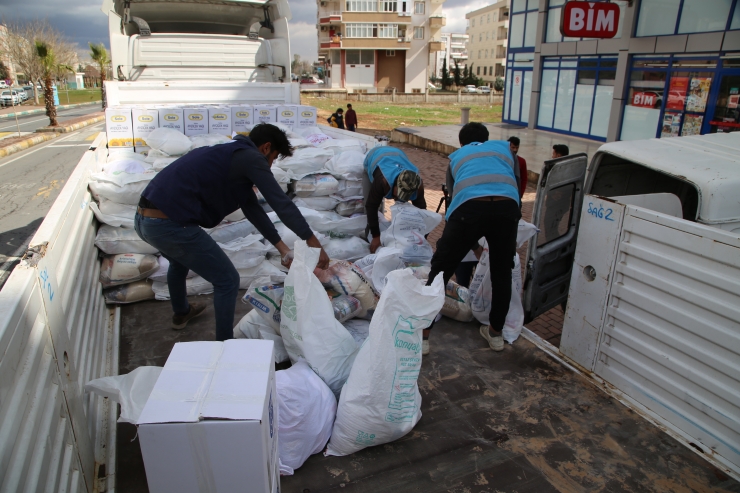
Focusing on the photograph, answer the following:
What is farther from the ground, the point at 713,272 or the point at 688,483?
the point at 713,272

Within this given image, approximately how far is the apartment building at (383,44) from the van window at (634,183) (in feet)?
150

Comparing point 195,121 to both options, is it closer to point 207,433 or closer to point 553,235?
point 553,235

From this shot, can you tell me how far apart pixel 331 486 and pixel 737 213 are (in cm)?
239

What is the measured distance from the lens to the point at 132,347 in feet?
10.1

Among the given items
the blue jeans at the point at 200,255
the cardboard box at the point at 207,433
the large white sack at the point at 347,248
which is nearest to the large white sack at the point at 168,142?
the large white sack at the point at 347,248

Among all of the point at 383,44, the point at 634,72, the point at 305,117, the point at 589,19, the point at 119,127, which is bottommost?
the point at 119,127

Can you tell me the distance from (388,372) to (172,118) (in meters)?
4.21

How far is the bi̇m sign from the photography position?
35.5 ft

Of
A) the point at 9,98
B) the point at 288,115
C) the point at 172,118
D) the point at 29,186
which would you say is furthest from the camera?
the point at 9,98

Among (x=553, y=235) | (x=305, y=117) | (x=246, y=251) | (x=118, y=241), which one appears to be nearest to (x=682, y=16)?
(x=305, y=117)

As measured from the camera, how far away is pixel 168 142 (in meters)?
4.61

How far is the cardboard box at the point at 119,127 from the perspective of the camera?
16.0 ft

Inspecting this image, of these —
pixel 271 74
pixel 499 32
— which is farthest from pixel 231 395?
pixel 499 32

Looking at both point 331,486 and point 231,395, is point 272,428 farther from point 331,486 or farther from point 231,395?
point 331,486
